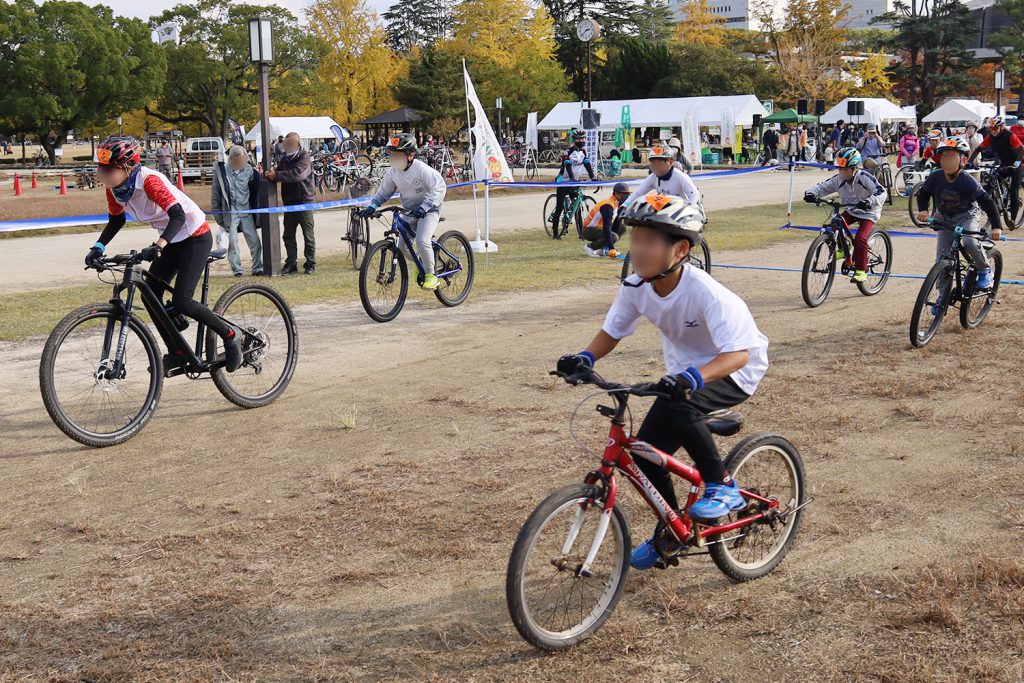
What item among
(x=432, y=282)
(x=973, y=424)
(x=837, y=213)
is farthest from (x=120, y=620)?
(x=837, y=213)

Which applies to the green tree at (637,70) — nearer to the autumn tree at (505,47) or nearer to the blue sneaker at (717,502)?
the autumn tree at (505,47)

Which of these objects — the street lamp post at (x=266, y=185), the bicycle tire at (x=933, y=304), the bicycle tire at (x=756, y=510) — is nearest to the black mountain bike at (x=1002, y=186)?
the bicycle tire at (x=933, y=304)

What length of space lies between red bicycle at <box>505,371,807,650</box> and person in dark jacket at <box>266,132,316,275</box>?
11.2 metres

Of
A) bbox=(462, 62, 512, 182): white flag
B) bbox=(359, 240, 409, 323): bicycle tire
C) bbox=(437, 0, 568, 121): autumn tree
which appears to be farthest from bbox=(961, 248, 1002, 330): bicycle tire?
bbox=(437, 0, 568, 121): autumn tree

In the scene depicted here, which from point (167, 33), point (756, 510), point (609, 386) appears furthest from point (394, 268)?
point (167, 33)

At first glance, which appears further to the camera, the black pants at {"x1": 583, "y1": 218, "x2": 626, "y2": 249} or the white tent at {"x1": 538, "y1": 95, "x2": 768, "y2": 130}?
the white tent at {"x1": 538, "y1": 95, "x2": 768, "y2": 130}

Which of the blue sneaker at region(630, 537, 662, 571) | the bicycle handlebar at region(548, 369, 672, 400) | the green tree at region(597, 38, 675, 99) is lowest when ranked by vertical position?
the blue sneaker at region(630, 537, 662, 571)

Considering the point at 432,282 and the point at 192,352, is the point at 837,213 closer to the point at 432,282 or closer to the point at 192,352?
the point at 432,282

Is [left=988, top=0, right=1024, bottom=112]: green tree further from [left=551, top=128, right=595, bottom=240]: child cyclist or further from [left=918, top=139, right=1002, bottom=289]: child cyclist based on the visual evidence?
[left=918, top=139, right=1002, bottom=289]: child cyclist

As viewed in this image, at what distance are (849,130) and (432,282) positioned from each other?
5092 centimetres

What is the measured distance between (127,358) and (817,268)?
759 cm

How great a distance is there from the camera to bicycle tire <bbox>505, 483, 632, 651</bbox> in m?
3.71

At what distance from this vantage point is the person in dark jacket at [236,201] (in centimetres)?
1485

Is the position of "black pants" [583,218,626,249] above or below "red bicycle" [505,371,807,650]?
above
